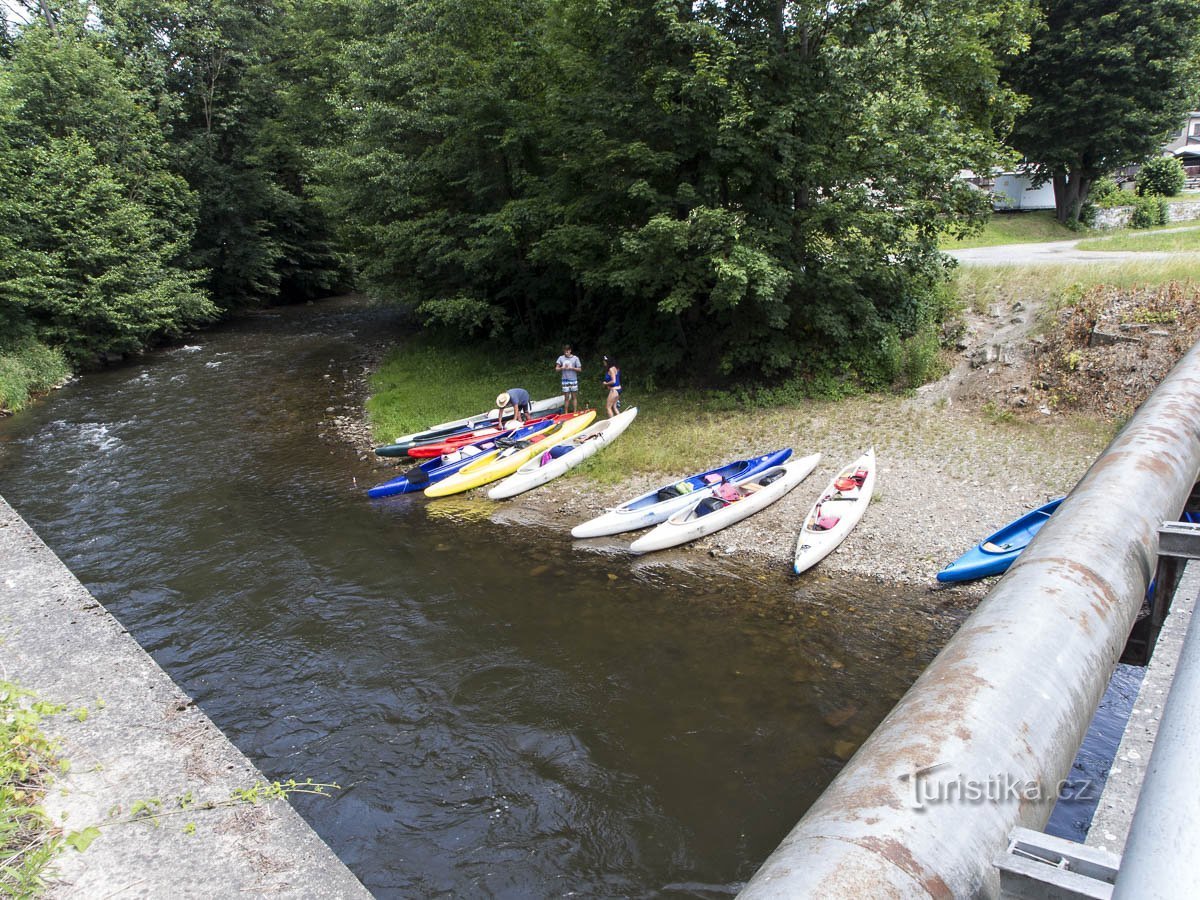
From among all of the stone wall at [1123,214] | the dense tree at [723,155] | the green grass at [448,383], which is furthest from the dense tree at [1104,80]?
the green grass at [448,383]

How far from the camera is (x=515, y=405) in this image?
17.0 m

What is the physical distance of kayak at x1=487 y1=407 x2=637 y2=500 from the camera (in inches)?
557

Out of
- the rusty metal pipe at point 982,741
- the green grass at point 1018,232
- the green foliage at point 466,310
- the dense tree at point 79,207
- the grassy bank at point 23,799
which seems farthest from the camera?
the green grass at point 1018,232

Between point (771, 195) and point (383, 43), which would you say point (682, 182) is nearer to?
point (771, 195)

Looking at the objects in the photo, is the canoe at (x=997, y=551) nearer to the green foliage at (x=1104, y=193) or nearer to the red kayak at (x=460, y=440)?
the red kayak at (x=460, y=440)

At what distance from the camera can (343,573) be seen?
11406 millimetres

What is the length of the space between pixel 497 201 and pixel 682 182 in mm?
7445

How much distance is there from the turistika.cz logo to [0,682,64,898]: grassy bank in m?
4.82

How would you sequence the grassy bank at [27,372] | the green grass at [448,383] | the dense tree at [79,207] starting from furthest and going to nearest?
the dense tree at [79,207] < the grassy bank at [27,372] < the green grass at [448,383]

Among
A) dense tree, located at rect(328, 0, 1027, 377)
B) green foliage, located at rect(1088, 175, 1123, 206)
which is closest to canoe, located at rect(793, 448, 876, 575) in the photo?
dense tree, located at rect(328, 0, 1027, 377)

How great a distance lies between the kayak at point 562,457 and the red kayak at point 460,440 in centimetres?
139

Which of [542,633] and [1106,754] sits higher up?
[542,633]

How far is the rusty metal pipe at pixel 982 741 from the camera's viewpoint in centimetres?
198

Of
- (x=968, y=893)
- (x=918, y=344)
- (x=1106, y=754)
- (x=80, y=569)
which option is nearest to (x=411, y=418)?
(x=80, y=569)
